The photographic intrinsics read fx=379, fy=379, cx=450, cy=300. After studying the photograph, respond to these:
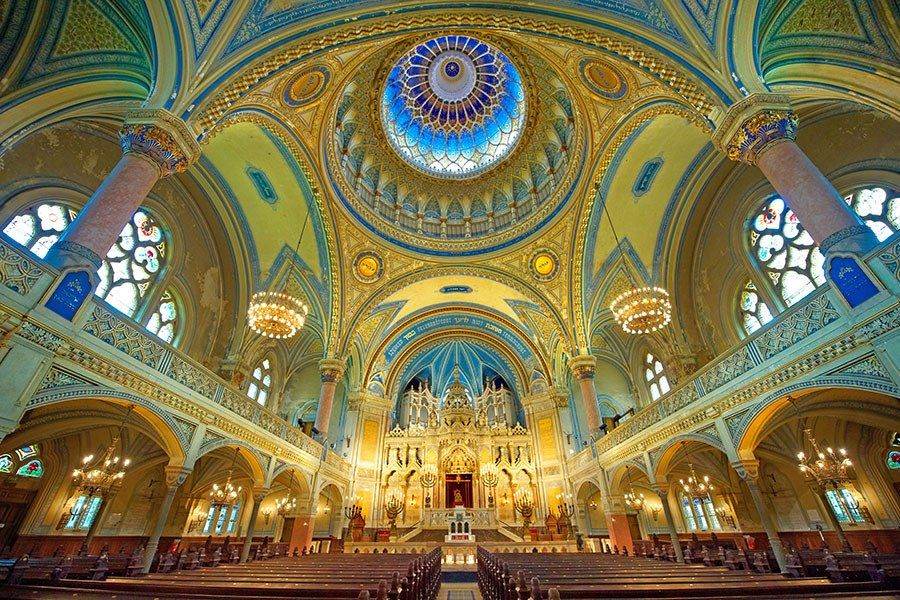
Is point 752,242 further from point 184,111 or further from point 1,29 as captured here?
point 1,29

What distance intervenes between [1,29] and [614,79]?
598 inches

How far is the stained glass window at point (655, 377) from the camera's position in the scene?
17719 mm

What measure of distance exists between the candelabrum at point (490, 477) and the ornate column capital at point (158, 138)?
2018 cm

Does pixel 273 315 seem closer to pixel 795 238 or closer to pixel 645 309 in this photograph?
pixel 645 309

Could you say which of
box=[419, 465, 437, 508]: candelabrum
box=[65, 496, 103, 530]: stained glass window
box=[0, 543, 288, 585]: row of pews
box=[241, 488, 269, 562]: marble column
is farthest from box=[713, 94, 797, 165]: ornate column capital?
box=[419, 465, 437, 508]: candelabrum

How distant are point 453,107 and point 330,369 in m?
15.5

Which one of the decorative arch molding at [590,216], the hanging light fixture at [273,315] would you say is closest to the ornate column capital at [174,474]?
the hanging light fixture at [273,315]

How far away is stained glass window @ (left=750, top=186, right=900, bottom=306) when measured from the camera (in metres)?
9.57

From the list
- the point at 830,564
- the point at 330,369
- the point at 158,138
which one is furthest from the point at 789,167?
the point at 330,369

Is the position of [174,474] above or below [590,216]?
below

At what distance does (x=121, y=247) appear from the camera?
11648mm

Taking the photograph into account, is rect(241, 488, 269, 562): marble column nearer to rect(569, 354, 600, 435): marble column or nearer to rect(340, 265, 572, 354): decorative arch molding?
rect(340, 265, 572, 354): decorative arch molding

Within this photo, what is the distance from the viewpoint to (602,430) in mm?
15867

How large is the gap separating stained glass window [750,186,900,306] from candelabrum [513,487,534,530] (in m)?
15.0
